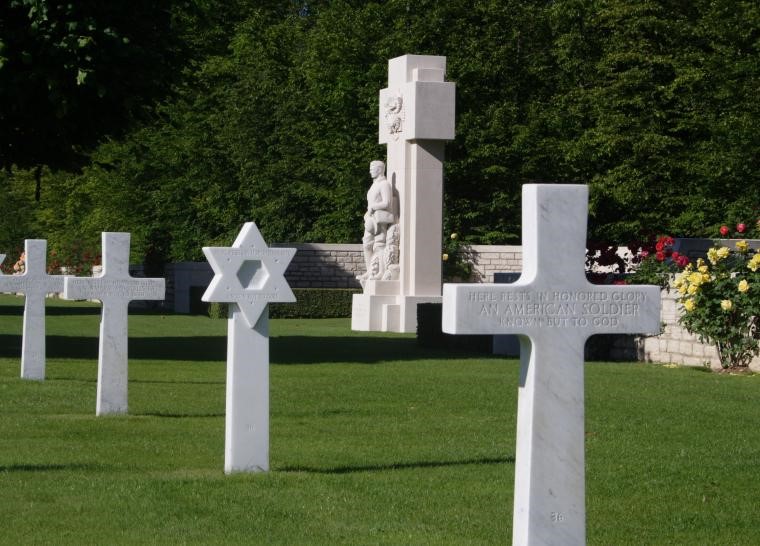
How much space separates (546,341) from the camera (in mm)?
6371

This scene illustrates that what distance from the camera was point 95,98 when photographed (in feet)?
68.7

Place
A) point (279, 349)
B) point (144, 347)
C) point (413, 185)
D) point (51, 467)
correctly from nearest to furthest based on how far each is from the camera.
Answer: point (51, 467) < point (279, 349) < point (144, 347) < point (413, 185)

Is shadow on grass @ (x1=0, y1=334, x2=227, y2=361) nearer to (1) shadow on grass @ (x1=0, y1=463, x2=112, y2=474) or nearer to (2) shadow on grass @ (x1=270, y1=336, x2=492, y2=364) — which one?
(2) shadow on grass @ (x1=270, y1=336, x2=492, y2=364)

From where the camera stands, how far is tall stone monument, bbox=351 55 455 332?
32.1 m

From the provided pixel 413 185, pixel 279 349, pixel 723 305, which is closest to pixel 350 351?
pixel 279 349

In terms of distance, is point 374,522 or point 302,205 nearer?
point 374,522

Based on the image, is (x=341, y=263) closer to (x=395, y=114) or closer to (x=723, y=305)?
(x=395, y=114)

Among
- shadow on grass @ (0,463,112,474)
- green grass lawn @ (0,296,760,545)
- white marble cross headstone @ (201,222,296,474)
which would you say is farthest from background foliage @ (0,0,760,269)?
white marble cross headstone @ (201,222,296,474)

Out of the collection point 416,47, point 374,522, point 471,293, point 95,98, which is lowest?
point 374,522

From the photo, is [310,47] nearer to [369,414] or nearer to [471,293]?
[369,414]

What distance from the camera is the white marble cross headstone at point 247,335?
389 inches

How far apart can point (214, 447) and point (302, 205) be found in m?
44.1

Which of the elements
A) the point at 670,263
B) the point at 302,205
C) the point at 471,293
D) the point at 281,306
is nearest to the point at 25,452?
the point at 471,293

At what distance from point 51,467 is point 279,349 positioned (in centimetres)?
1374
